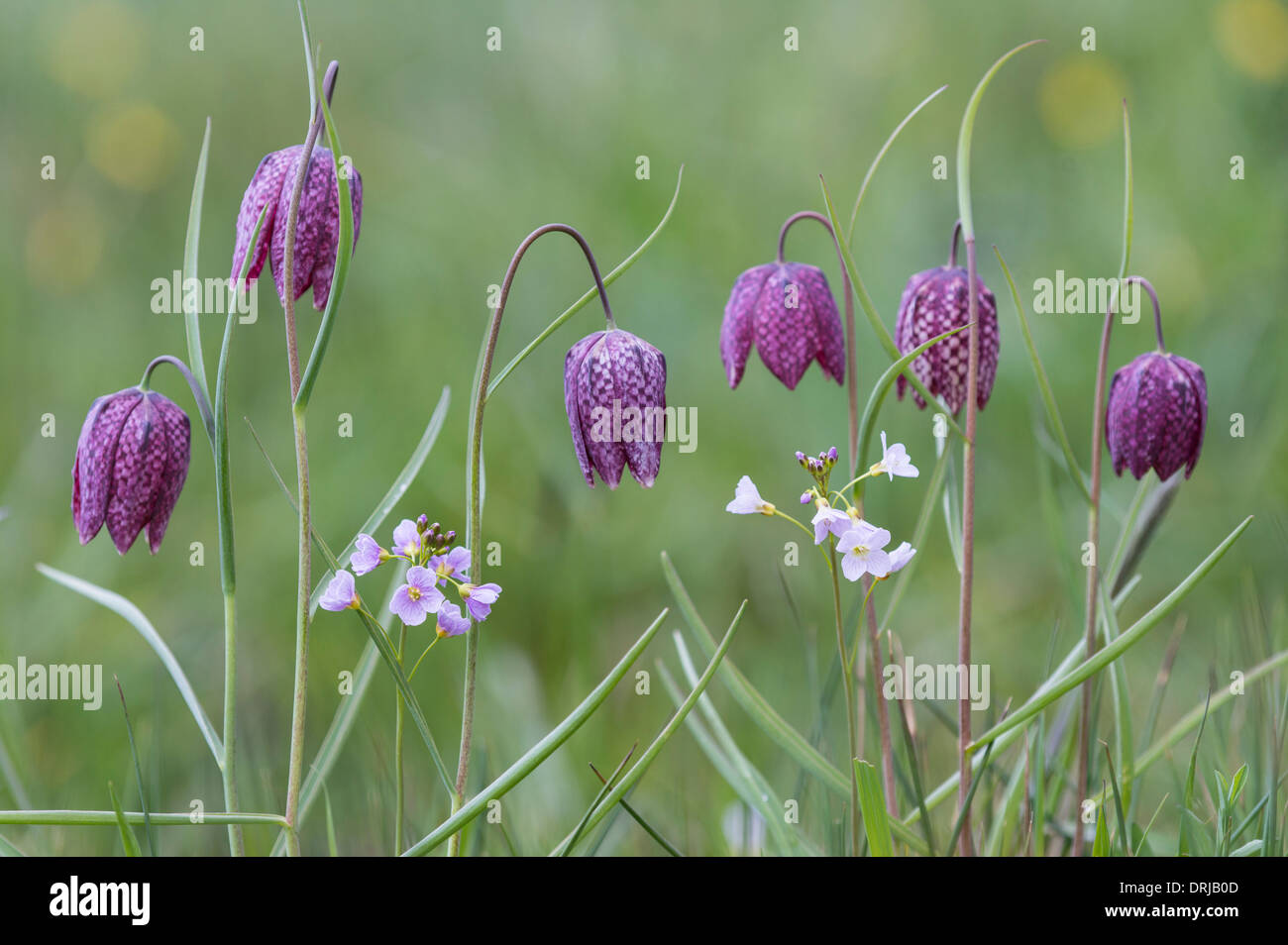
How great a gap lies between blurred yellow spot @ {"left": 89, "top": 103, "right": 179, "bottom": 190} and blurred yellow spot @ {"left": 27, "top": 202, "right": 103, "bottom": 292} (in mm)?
119

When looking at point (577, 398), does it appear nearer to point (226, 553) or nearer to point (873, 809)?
point (226, 553)

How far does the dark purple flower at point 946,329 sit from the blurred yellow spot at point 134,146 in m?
2.01

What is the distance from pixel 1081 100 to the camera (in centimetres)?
246

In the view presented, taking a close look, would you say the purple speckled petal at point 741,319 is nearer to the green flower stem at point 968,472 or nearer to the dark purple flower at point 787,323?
the dark purple flower at point 787,323

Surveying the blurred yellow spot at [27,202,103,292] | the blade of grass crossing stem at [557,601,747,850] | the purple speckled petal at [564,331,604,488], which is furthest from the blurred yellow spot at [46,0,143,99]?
the blade of grass crossing stem at [557,601,747,850]

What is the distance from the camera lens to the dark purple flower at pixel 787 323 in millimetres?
1085

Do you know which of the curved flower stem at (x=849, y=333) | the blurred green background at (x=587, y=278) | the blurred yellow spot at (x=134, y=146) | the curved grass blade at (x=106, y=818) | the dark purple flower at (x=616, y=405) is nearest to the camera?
the curved grass blade at (x=106, y=818)

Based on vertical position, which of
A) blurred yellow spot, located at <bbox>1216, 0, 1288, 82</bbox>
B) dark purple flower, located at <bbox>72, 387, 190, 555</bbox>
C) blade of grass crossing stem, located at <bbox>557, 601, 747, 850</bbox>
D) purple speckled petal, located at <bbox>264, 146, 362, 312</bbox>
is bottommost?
blade of grass crossing stem, located at <bbox>557, 601, 747, 850</bbox>

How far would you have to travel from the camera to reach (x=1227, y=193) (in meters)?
2.40

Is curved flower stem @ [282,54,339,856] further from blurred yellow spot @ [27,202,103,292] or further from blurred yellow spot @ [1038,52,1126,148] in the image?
blurred yellow spot @ [1038,52,1126,148]

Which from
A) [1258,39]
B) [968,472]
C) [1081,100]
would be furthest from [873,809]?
[1258,39]

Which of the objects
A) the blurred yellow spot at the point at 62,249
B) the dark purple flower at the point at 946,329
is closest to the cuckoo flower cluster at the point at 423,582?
the dark purple flower at the point at 946,329

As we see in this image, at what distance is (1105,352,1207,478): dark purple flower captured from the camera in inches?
40.9

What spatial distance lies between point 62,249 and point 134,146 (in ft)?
0.95
